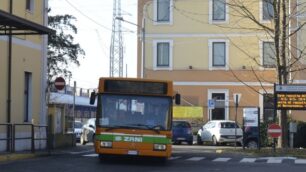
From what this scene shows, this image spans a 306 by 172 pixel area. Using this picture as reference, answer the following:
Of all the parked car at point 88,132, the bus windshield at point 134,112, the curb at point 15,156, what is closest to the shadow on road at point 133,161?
the bus windshield at point 134,112

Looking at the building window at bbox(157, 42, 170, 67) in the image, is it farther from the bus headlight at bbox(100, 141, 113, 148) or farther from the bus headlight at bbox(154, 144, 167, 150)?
the bus headlight at bbox(100, 141, 113, 148)

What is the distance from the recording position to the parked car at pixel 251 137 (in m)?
35.4

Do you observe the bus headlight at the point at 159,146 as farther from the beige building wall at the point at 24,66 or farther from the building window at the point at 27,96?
the building window at the point at 27,96

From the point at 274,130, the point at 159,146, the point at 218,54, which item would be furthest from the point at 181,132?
the point at 159,146

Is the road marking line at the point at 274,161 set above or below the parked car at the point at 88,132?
below

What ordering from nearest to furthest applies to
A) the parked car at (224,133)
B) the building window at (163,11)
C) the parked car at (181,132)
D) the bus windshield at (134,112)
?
the bus windshield at (134,112), the parked car at (224,133), the parked car at (181,132), the building window at (163,11)

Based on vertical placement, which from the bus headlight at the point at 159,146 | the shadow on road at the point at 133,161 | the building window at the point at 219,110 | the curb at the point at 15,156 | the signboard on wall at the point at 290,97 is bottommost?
the shadow on road at the point at 133,161

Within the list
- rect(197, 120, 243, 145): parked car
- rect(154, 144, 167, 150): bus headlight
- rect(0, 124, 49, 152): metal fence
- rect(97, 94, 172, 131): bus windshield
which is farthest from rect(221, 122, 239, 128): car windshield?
rect(154, 144, 167, 150): bus headlight

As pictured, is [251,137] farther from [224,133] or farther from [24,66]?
[24,66]

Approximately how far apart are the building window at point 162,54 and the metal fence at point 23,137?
1051 inches

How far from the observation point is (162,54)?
55.2m

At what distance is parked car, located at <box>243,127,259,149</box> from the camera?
35438 mm

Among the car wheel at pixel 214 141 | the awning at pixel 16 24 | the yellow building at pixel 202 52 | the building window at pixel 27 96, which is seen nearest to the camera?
the awning at pixel 16 24

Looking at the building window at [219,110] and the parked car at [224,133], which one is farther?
the building window at [219,110]
